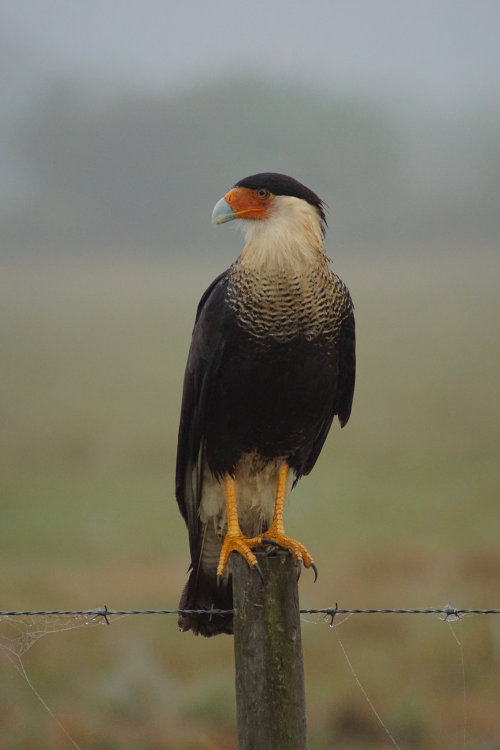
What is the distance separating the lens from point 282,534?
2480mm

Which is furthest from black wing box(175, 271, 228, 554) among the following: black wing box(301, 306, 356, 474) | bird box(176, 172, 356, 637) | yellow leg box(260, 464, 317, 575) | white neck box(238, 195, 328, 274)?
black wing box(301, 306, 356, 474)

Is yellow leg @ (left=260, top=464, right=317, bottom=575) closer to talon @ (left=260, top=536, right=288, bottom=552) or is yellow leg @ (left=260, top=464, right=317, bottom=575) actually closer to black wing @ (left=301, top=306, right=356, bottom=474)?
talon @ (left=260, top=536, right=288, bottom=552)

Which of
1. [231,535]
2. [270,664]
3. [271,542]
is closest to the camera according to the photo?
[270,664]

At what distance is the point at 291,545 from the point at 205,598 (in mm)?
292

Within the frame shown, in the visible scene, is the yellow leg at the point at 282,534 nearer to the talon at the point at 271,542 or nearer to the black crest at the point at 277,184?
the talon at the point at 271,542

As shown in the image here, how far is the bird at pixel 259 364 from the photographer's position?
2.36m

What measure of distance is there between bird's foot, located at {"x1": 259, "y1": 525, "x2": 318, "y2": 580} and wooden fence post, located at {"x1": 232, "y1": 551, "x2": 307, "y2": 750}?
1.54 ft

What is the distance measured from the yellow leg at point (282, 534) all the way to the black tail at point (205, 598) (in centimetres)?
18

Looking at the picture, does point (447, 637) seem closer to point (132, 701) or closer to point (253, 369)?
point (132, 701)

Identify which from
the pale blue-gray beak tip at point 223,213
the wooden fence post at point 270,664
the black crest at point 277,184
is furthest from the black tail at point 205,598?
the black crest at point 277,184

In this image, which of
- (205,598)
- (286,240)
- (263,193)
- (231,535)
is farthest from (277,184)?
(205,598)

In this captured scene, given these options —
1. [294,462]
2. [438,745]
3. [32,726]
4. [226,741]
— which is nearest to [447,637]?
[438,745]

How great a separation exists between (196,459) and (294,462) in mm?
307

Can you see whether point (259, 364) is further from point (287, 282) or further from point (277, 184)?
point (277, 184)
